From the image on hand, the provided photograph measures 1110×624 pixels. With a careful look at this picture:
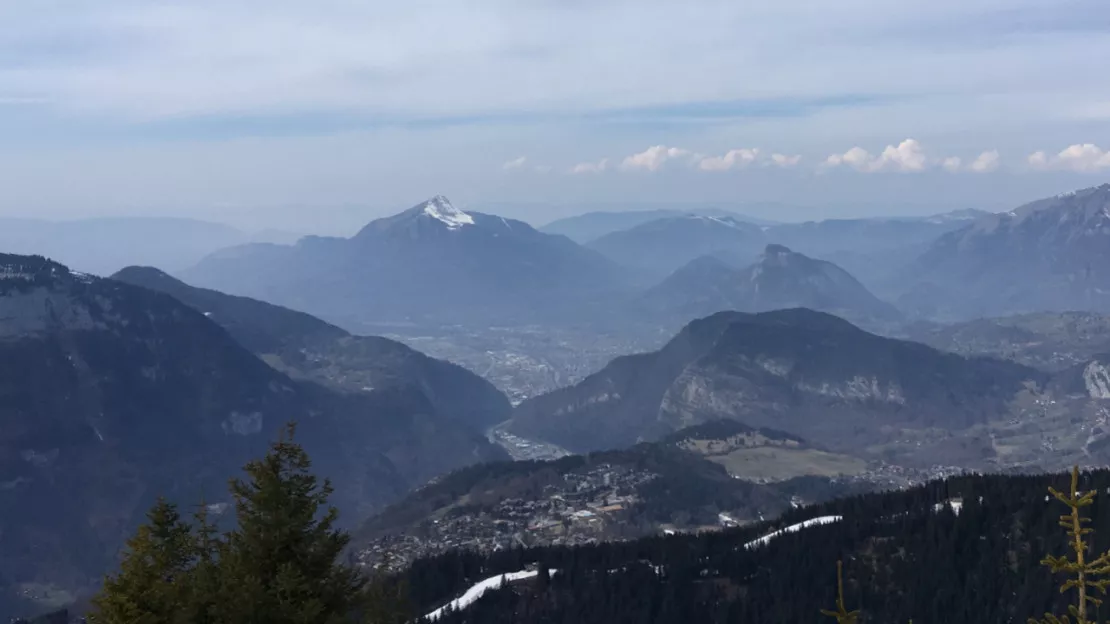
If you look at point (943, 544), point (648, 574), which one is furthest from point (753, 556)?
point (943, 544)

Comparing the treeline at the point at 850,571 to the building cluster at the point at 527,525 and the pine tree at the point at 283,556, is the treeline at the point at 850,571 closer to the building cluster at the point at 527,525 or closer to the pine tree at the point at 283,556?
the building cluster at the point at 527,525

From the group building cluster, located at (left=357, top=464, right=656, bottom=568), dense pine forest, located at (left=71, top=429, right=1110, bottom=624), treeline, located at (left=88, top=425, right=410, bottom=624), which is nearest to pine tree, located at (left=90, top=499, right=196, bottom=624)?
treeline, located at (left=88, top=425, right=410, bottom=624)

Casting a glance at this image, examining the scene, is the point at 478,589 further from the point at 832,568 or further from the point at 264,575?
the point at 264,575

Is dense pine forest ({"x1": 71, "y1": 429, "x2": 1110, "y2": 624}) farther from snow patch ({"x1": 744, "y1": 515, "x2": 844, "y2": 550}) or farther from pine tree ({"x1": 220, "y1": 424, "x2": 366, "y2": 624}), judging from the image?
pine tree ({"x1": 220, "y1": 424, "x2": 366, "y2": 624})

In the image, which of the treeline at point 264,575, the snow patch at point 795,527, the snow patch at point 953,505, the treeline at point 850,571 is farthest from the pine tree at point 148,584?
the snow patch at point 953,505

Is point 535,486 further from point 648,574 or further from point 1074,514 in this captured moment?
point 1074,514
